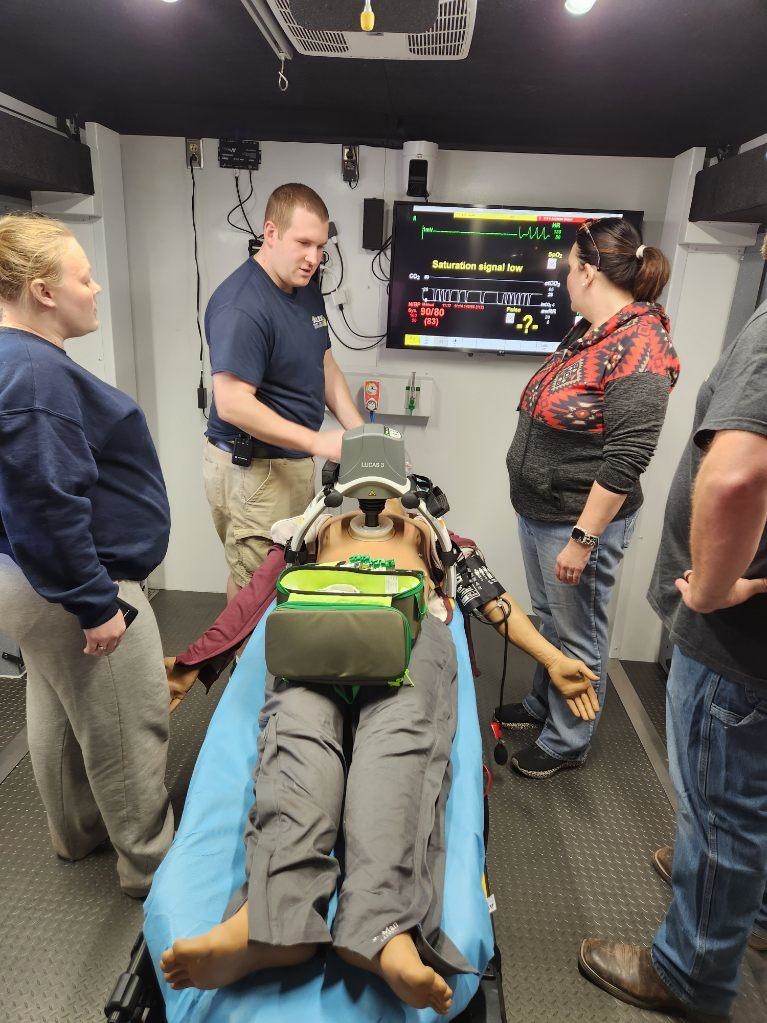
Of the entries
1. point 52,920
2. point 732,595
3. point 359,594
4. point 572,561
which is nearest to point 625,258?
point 572,561

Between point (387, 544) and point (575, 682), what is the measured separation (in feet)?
2.11

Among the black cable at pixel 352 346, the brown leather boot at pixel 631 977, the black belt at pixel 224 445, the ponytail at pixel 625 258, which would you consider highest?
the ponytail at pixel 625 258

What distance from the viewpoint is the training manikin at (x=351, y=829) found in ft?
3.03

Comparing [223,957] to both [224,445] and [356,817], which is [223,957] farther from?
[224,445]

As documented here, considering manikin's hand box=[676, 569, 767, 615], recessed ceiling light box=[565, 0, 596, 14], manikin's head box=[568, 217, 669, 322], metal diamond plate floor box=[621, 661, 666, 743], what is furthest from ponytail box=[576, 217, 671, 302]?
metal diamond plate floor box=[621, 661, 666, 743]

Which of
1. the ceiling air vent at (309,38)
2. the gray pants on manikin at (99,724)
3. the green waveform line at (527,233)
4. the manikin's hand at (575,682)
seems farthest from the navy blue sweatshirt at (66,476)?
the green waveform line at (527,233)

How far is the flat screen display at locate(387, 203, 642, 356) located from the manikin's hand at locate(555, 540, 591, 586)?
4.26ft

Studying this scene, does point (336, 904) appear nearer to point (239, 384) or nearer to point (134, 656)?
point (134, 656)

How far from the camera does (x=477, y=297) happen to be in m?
2.82

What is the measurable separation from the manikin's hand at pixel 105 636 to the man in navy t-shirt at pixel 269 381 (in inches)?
33.4

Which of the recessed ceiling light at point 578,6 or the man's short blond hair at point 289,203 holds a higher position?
the recessed ceiling light at point 578,6

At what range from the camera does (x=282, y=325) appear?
2.22 metres

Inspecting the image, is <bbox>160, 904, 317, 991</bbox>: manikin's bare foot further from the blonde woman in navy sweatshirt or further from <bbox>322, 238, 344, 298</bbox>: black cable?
<bbox>322, 238, 344, 298</bbox>: black cable

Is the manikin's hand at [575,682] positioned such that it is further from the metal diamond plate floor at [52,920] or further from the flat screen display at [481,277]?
the flat screen display at [481,277]
